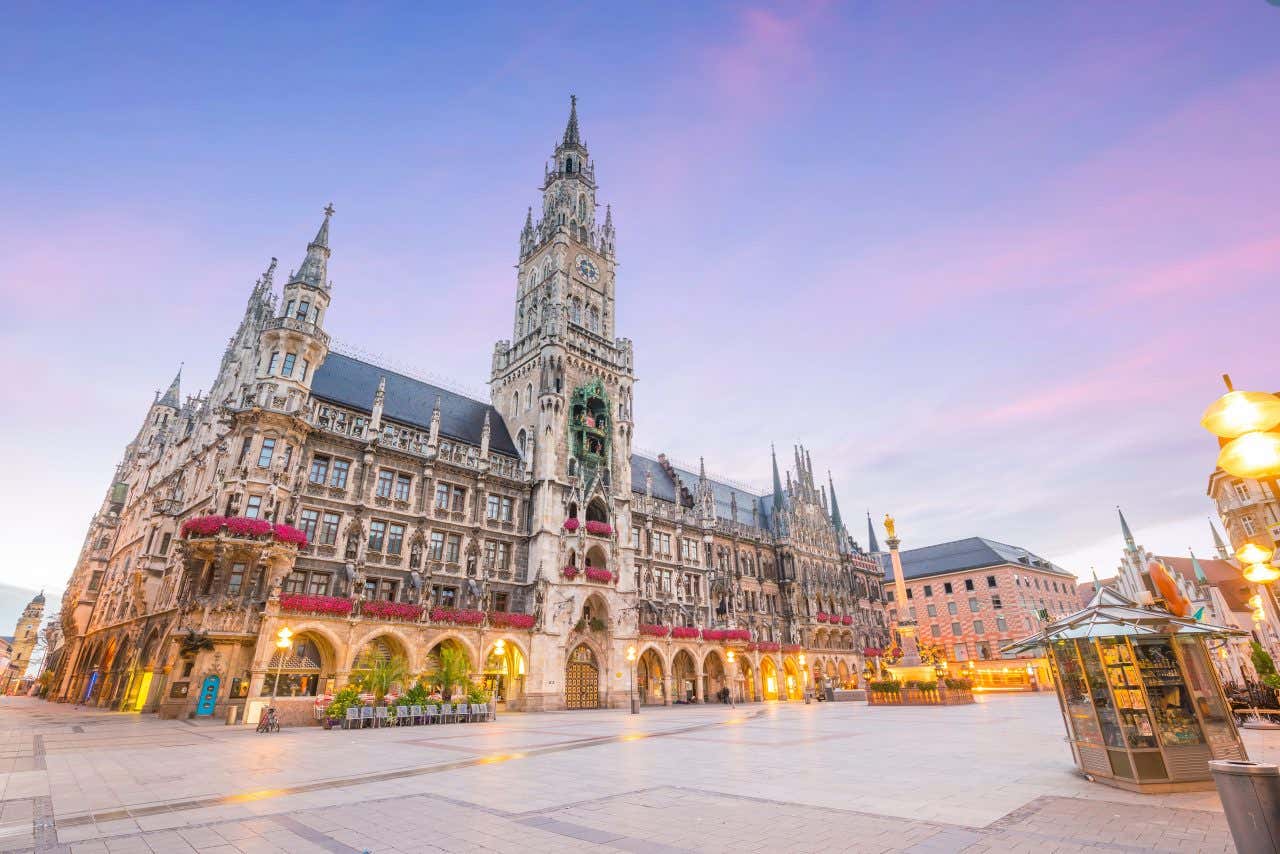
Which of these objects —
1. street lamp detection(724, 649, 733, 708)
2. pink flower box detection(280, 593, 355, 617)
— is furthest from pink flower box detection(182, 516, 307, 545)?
street lamp detection(724, 649, 733, 708)

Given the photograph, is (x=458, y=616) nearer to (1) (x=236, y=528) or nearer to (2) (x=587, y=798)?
(1) (x=236, y=528)

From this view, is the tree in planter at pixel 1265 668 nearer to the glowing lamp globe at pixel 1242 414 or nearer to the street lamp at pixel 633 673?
the glowing lamp globe at pixel 1242 414

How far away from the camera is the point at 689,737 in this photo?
1930 centimetres

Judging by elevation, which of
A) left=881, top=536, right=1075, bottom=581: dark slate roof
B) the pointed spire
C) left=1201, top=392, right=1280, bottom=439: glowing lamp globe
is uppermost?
the pointed spire

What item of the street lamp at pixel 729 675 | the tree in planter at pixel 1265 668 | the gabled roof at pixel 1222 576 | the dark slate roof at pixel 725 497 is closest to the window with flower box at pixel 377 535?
the street lamp at pixel 729 675

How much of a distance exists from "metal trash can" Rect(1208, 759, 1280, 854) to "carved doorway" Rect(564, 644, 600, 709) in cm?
3800

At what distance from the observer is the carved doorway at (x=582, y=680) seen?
39.6 m

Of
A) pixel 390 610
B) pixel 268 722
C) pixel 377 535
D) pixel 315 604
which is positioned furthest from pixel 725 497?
pixel 268 722

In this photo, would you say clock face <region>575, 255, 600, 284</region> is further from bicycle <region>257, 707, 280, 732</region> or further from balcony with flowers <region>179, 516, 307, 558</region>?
bicycle <region>257, 707, 280, 732</region>

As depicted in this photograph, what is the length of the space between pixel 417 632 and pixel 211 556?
10.6 meters

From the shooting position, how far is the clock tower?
40.0 metres

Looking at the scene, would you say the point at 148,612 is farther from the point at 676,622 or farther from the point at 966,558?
the point at 966,558

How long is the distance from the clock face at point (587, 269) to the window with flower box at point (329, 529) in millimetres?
29722

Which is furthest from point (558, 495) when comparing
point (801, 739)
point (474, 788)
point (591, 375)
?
point (474, 788)
